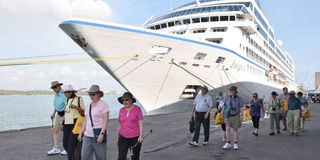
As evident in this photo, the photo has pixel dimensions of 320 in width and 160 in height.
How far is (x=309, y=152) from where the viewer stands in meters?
7.46

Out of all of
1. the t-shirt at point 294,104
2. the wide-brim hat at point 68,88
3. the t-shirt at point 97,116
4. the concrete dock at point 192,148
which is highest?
the wide-brim hat at point 68,88

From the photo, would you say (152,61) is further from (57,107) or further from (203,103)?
(57,107)

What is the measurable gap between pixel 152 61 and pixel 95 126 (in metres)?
13.9

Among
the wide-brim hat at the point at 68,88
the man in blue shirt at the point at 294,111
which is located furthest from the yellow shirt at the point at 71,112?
the man in blue shirt at the point at 294,111

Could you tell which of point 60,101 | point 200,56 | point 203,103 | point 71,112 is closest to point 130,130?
point 71,112

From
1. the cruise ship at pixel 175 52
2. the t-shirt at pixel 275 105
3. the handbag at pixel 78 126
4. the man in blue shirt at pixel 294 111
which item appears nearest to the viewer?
the handbag at pixel 78 126

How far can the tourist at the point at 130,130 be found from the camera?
4961 mm

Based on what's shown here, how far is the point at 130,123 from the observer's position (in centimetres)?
496

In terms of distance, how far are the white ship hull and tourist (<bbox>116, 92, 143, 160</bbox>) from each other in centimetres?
1136

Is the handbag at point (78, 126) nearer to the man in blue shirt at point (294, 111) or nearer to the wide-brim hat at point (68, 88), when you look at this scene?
the wide-brim hat at point (68, 88)

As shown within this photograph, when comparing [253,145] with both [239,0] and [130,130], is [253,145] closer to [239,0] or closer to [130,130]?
[130,130]

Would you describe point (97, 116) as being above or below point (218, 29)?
below

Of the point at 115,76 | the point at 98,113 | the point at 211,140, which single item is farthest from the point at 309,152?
the point at 115,76

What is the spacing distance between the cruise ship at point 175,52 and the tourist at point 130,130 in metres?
12.2
